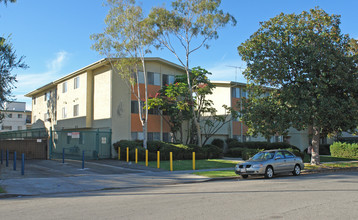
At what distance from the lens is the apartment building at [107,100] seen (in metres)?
27.4

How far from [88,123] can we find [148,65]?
752cm

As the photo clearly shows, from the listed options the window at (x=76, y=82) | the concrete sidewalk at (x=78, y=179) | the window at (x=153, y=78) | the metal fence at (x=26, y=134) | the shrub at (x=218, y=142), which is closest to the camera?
the concrete sidewalk at (x=78, y=179)

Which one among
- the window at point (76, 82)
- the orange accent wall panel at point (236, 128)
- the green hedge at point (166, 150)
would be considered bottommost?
the green hedge at point (166, 150)

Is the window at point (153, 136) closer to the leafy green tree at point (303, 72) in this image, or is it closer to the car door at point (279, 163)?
the leafy green tree at point (303, 72)

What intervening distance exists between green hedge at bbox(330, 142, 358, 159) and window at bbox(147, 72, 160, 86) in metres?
20.1

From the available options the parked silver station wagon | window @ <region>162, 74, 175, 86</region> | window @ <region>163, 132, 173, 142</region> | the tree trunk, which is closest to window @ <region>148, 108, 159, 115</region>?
window @ <region>163, 132, 173, 142</region>

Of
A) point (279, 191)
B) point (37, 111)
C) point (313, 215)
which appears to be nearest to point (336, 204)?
point (313, 215)

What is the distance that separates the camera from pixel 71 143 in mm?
28266

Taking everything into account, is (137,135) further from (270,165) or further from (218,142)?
(270,165)

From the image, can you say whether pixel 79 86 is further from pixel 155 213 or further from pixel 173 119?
pixel 155 213

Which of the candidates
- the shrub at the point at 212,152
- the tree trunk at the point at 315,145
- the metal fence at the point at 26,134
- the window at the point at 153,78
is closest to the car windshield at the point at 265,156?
the tree trunk at the point at 315,145

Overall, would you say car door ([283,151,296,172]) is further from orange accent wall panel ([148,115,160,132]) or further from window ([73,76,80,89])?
window ([73,76,80,89])

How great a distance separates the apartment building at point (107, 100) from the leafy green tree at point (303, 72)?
1028 cm

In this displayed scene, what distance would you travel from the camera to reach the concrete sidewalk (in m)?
12.4
